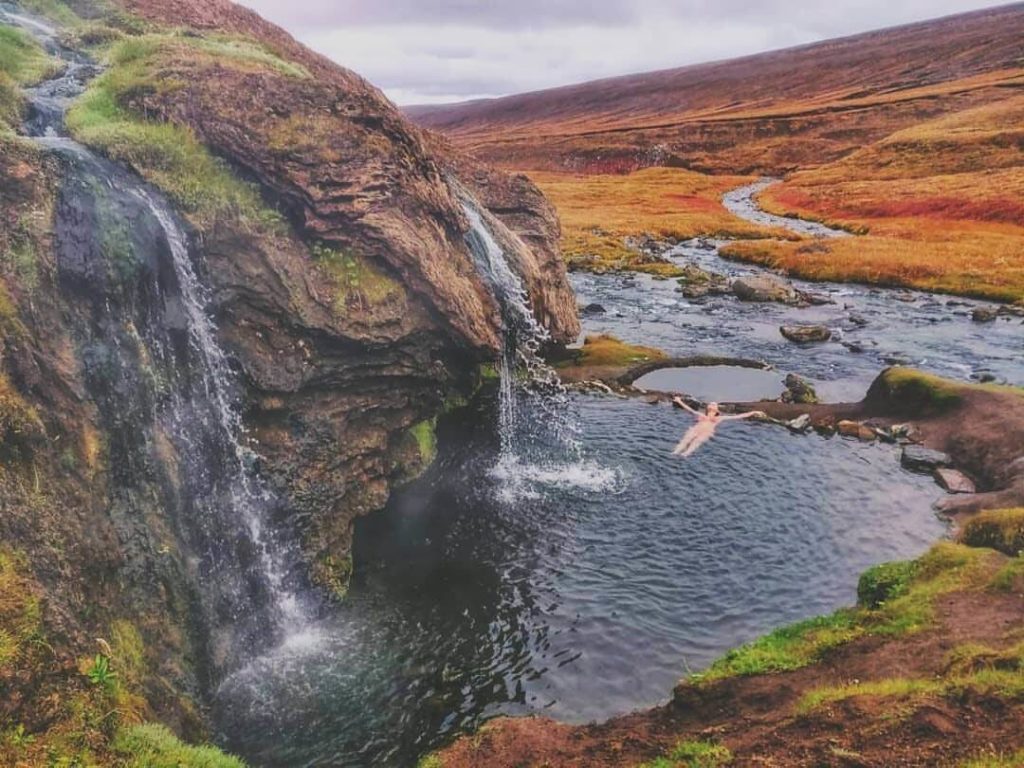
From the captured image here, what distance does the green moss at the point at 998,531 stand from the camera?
2028cm

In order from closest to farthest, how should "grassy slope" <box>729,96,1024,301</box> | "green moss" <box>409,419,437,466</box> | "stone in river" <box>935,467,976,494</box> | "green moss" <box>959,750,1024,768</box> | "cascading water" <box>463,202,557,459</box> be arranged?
"green moss" <box>959,750,1024,768</box>
"stone in river" <box>935,467,976,494</box>
"green moss" <box>409,419,437,466</box>
"cascading water" <box>463,202,557,459</box>
"grassy slope" <box>729,96,1024,301</box>

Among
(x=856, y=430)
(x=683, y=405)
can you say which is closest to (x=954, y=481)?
(x=856, y=430)

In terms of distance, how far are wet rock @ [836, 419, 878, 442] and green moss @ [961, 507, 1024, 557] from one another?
12.7 m

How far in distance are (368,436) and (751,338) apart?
116ft

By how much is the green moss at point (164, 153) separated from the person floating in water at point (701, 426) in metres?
19.8

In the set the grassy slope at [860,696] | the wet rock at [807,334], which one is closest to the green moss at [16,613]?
the grassy slope at [860,696]

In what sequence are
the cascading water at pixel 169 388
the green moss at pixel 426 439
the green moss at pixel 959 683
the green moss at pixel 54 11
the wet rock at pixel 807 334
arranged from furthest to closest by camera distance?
the wet rock at pixel 807 334
the green moss at pixel 54 11
the green moss at pixel 426 439
the cascading water at pixel 169 388
the green moss at pixel 959 683

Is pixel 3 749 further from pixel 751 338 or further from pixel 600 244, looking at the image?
pixel 600 244

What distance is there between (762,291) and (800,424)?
31210mm

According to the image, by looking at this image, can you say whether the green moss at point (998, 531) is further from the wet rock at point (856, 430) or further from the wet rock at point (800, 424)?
the wet rock at point (800, 424)

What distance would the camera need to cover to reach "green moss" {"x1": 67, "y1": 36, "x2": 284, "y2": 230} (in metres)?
20.8

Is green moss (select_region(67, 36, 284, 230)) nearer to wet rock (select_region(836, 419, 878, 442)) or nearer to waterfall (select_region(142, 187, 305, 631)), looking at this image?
waterfall (select_region(142, 187, 305, 631))

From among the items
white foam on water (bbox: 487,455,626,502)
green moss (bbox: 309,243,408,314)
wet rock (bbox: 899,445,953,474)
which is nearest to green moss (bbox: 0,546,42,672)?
green moss (bbox: 309,243,408,314)

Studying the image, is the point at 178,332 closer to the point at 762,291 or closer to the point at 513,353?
the point at 513,353
